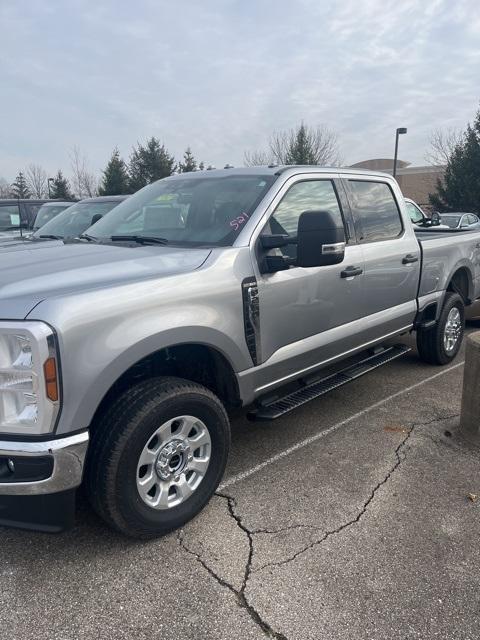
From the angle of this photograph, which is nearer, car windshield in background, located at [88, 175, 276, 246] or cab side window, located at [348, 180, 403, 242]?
car windshield in background, located at [88, 175, 276, 246]

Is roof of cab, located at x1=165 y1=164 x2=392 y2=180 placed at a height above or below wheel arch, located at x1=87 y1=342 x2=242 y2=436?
above

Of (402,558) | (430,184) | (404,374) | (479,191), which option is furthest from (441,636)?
(430,184)

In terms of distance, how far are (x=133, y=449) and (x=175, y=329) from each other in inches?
24.2

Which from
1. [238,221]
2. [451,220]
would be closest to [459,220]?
[451,220]

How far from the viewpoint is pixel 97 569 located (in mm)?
2568

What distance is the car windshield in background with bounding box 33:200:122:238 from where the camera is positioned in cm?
762

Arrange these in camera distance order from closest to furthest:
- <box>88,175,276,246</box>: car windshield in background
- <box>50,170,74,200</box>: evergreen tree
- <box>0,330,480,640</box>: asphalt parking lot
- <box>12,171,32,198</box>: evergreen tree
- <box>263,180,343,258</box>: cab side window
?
<box>0,330,480,640</box>: asphalt parking lot
<box>88,175,276,246</box>: car windshield in background
<box>263,180,343,258</box>: cab side window
<box>50,170,74,200</box>: evergreen tree
<box>12,171,32,198</box>: evergreen tree

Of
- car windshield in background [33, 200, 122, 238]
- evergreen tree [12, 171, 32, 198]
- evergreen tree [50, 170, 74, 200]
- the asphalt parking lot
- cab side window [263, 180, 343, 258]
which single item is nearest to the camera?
the asphalt parking lot

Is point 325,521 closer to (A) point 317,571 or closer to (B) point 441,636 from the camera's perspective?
(A) point 317,571

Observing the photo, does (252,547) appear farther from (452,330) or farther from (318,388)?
(452,330)

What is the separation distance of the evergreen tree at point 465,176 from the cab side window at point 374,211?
26733mm

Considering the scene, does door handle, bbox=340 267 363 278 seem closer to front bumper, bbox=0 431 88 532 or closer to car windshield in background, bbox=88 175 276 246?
car windshield in background, bbox=88 175 276 246

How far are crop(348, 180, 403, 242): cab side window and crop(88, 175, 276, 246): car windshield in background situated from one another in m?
1.01

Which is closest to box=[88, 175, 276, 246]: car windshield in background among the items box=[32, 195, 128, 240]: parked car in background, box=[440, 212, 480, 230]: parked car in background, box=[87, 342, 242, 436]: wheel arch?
box=[87, 342, 242, 436]: wheel arch
